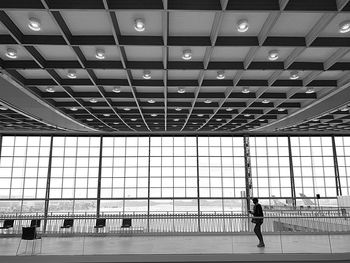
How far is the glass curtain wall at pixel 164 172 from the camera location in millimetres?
28078

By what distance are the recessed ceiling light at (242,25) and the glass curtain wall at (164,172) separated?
20937mm

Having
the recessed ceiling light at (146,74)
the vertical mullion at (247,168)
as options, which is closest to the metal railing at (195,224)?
the recessed ceiling light at (146,74)

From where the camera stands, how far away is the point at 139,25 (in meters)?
8.36

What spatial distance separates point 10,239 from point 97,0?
1244 centimetres

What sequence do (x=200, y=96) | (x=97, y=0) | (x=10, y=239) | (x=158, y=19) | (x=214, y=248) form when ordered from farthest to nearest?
(x=200, y=96) < (x=10, y=239) < (x=214, y=248) < (x=158, y=19) < (x=97, y=0)

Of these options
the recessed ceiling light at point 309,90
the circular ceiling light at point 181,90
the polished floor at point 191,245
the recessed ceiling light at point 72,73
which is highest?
the circular ceiling light at point 181,90

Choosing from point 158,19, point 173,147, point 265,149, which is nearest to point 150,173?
point 173,147

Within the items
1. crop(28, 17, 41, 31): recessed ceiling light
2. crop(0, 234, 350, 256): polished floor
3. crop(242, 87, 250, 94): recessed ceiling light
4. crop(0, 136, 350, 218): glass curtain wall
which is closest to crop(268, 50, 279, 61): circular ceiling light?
crop(242, 87, 250, 94): recessed ceiling light

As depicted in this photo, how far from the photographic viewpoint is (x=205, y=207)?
27.9 m

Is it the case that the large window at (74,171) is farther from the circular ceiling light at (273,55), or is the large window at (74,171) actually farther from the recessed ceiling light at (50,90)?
the circular ceiling light at (273,55)

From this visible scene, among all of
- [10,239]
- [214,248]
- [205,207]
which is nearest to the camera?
[214,248]

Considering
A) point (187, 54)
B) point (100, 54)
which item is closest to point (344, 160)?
point (187, 54)

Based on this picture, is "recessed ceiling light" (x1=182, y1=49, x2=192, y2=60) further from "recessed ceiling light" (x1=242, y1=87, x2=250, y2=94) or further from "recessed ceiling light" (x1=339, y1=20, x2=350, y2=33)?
"recessed ceiling light" (x1=242, y1=87, x2=250, y2=94)

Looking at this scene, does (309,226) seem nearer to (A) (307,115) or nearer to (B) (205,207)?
(A) (307,115)
